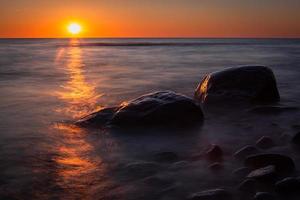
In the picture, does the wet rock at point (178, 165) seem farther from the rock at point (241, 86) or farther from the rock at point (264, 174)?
the rock at point (241, 86)

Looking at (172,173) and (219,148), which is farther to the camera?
(219,148)

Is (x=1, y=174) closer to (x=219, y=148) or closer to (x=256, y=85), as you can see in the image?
(x=219, y=148)

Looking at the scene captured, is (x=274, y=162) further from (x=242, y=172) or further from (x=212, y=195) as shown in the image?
(x=212, y=195)

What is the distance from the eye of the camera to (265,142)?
493 cm

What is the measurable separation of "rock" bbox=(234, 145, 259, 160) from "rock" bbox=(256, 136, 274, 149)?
265 mm

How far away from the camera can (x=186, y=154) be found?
4559 millimetres

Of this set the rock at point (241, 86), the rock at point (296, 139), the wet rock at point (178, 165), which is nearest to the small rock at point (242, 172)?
the wet rock at point (178, 165)

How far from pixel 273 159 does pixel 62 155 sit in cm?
236

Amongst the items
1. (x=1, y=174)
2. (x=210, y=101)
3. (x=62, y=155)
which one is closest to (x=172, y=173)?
(x=62, y=155)

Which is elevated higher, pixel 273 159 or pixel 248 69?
pixel 248 69

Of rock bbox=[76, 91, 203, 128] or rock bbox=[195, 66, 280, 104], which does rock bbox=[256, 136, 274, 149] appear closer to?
rock bbox=[76, 91, 203, 128]

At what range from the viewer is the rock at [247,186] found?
340 cm

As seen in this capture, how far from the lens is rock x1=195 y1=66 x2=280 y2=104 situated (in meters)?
7.91

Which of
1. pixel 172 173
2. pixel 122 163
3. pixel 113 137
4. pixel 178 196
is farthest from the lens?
pixel 113 137
